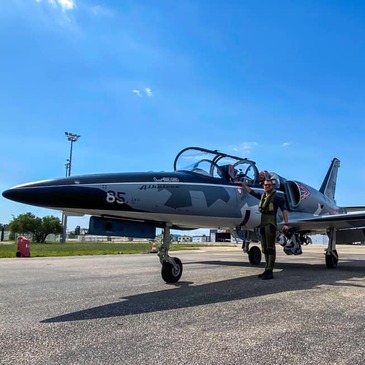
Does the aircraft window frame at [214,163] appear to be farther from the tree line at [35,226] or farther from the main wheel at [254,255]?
the tree line at [35,226]

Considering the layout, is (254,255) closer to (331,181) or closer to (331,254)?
(331,254)

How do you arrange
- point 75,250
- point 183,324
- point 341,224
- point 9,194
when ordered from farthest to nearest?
point 75,250 → point 341,224 → point 9,194 → point 183,324

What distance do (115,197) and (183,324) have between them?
2.90 meters

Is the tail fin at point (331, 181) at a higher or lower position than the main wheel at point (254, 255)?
higher

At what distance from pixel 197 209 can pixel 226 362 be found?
17.1 ft

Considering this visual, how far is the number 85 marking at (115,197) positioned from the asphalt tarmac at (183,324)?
5.16 feet

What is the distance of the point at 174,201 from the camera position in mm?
7723

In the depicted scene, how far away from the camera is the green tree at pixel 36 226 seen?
70938 millimetres

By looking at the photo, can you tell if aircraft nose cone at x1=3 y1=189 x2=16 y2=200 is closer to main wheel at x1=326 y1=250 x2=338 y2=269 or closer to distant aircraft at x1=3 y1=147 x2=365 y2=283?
distant aircraft at x1=3 y1=147 x2=365 y2=283

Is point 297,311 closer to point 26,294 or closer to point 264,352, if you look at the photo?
point 264,352

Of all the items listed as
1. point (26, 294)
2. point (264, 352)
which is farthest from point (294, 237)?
point (264, 352)

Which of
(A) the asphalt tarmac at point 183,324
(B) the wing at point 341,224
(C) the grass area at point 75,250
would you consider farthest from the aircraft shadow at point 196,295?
(C) the grass area at point 75,250

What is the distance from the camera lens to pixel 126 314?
490 cm

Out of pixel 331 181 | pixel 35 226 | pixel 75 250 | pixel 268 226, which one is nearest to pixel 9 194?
pixel 268 226
